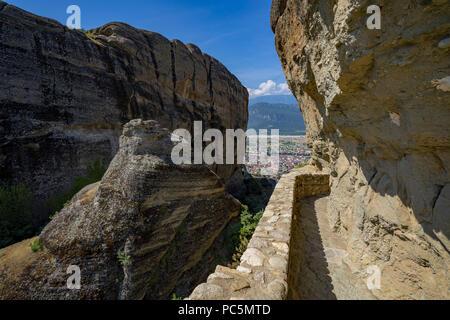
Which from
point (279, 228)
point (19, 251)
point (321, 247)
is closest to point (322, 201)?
point (321, 247)

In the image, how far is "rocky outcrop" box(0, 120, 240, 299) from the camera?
16.0 ft

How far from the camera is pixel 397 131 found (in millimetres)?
2215

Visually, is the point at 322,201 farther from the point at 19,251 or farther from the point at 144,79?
the point at 144,79

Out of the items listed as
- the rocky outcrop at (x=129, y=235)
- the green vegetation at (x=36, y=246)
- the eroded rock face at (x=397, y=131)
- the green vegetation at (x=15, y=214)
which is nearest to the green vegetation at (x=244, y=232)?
the rocky outcrop at (x=129, y=235)

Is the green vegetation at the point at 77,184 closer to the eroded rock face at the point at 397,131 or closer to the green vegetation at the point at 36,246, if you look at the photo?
the green vegetation at the point at 36,246

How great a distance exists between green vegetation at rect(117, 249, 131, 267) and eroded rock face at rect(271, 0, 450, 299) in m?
5.54

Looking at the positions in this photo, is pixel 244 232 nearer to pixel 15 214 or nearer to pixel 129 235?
pixel 129 235

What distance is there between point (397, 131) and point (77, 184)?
1577 centimetres

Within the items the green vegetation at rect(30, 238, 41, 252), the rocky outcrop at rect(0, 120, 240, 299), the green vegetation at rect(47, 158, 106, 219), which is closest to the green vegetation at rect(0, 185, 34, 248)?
the green vegetation at rect(47, 158, 106, 219)

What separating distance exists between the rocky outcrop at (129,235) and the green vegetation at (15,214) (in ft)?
18.2

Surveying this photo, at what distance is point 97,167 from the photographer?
1270cm

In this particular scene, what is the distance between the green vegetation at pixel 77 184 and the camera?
11047mm

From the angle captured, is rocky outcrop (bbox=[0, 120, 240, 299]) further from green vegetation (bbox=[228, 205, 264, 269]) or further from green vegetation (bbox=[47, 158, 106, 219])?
green vegetation (bbox=[47, 158, 106, 219])

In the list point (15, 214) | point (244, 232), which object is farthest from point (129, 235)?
point (15, 214)
